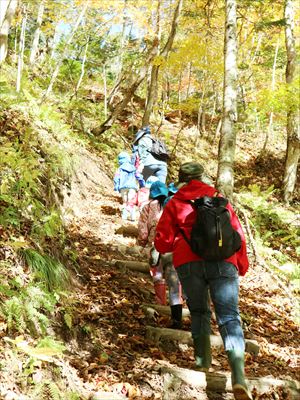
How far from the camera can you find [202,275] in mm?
3715

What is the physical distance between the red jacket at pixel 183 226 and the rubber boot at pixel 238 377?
0.76 metres

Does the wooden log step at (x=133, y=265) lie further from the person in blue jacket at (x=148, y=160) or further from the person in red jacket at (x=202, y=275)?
the person in red jacket at (x=202, y=275)

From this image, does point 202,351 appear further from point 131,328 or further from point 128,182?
point 128,182

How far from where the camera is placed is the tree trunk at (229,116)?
8.01m

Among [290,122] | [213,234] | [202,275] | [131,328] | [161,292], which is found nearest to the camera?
[213,234]

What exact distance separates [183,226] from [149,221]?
179 cm

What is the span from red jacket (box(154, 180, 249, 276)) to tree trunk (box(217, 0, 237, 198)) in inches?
161

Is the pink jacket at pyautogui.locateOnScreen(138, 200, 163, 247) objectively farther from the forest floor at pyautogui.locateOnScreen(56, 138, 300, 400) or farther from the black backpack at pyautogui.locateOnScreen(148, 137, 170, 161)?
the black backpack at pyautogui.locateOnScreen(148, 137, 170, 161)

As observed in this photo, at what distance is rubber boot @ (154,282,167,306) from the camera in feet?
18.0

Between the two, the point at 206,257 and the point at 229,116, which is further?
the point at 229,116

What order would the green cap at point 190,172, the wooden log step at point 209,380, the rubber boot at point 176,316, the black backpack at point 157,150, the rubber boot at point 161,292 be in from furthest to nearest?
the black backpack at point 157,150
the rubber boot at point 161,292
the rubber boot at point 176,316
the green cap at point 190,172
the wooden log step at point 209,380

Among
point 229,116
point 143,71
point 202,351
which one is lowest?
point 202,351

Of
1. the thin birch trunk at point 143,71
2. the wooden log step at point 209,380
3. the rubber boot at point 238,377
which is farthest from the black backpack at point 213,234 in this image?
the thin birch trunk at point 143,71

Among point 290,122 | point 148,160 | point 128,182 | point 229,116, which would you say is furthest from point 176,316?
point 290,122
